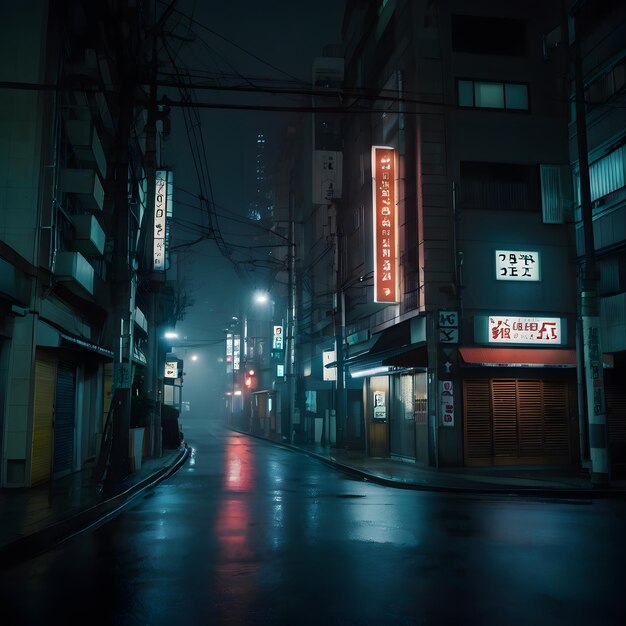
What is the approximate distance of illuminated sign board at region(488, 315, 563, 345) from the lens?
73.3 ft

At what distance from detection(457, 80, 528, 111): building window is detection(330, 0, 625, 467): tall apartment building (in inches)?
1.7

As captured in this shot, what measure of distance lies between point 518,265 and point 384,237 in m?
4.51

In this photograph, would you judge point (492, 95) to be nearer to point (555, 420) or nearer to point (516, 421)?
point (516, 421)

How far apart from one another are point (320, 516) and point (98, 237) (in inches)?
513

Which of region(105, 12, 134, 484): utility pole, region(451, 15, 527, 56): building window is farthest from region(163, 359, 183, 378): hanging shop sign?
region(451, 15, 527, 56): building window

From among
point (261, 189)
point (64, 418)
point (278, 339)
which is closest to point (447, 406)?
point (64, 418)

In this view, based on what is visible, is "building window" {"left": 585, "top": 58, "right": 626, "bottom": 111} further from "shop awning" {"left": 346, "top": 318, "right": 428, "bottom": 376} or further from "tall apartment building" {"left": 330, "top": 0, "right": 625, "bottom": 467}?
"shop awning" {"left": 346, "top": 318, "right": 428, "bottom": 376}

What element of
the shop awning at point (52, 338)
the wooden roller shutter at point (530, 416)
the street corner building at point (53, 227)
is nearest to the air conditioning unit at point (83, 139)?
the street corner building at point (53, 227)

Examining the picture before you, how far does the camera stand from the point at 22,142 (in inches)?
643

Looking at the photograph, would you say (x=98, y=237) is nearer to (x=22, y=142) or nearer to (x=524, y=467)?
(x=22, y=142)

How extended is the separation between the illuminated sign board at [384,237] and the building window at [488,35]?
5.16 meters

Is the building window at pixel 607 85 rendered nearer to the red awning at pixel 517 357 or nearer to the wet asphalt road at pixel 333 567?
the red awning at pixel 517 357

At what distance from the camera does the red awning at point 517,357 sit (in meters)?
21.8

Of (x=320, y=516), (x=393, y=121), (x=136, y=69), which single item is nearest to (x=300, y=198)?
(x=393, y=121)
